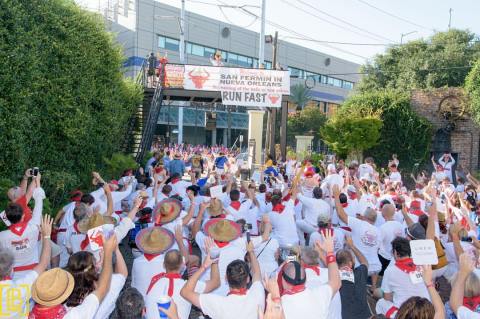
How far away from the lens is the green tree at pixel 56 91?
24.9ft

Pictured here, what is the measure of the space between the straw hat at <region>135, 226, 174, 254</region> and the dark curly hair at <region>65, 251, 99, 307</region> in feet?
2.90

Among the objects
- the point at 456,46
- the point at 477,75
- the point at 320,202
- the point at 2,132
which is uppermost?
the point at 456,46

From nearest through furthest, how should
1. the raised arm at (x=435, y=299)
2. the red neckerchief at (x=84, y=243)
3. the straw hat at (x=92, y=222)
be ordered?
the raised arm at (x=435, y=299)
the straw hat at (x=92, y=222)
the red neckerchief at (x=84, y=243)

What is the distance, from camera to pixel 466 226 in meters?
6.19

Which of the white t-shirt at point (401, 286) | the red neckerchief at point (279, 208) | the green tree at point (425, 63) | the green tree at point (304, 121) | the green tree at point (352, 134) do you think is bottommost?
the white t-shirt at point (401, 286)

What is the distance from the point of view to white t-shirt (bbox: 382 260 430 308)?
4364mm

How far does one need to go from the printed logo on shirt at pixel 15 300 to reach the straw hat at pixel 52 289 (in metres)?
0.42

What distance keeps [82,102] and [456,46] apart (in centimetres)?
2918

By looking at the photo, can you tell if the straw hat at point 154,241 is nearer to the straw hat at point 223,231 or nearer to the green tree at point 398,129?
the straw hat at point 223,231

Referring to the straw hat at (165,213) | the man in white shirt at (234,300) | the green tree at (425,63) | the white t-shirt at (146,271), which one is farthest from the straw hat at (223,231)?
the green tree at (425,63)

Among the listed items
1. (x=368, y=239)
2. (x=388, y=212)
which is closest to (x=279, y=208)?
(x=368, y=239)

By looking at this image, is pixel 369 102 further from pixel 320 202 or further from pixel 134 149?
pixel 320 202

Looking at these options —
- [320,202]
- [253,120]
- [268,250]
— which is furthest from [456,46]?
[268,250]

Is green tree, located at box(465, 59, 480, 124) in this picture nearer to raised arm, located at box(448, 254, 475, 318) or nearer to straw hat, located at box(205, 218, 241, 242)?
straw hat, located at box(205, 218, 241, 242)
